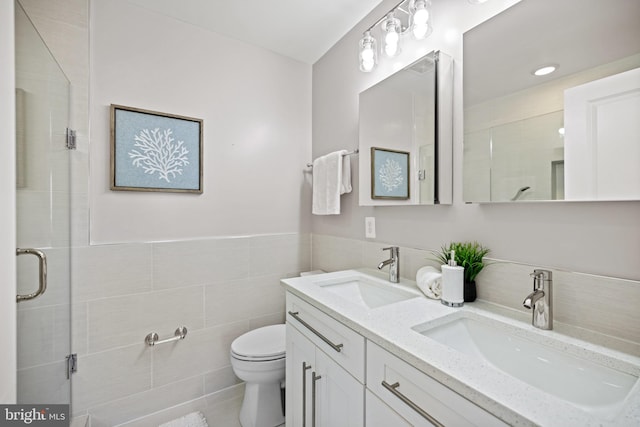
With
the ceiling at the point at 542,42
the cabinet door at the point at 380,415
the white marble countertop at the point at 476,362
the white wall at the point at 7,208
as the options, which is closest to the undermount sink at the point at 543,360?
the white marble countertop at the point at 476,362

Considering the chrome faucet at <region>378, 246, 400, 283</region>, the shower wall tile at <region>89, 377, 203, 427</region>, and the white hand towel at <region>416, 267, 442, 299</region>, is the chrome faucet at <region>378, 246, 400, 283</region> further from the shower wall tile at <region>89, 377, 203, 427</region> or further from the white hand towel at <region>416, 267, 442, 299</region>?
the shower wall tile at <region>89, 377, 203, 427</region>

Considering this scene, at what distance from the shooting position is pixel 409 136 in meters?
1.40

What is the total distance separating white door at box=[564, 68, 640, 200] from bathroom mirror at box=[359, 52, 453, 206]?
429 mm

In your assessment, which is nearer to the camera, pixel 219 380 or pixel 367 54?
pixel 367 54

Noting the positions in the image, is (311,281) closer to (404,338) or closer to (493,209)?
(404,338)

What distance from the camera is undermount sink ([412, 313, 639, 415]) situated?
2.15 feet

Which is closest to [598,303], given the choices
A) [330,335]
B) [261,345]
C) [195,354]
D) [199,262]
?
[330,335]

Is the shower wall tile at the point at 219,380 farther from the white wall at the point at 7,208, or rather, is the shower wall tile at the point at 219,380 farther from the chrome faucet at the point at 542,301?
the chrome faucet at the point at 542,301

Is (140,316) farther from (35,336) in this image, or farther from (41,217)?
(41,217)

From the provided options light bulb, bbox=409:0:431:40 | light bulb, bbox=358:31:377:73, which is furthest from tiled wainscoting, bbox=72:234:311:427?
light bulb, bbox=409:0:431:40

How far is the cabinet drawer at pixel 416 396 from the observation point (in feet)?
1.91

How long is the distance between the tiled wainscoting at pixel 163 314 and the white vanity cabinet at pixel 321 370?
0.69 metres

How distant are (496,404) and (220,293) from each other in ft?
5.42

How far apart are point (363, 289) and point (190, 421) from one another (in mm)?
1282
